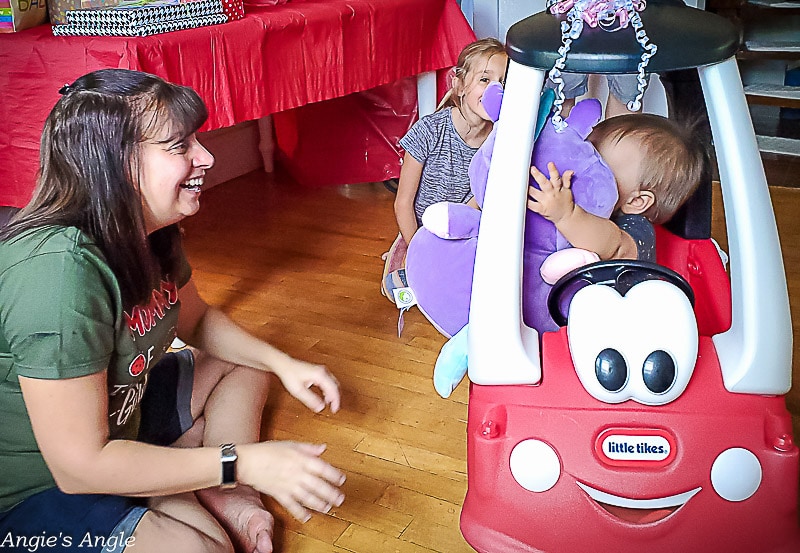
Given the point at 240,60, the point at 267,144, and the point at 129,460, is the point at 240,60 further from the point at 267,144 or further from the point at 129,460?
the point at 267,144

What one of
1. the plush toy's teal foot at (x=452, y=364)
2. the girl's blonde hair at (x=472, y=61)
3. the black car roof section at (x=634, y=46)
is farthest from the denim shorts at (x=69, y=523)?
the girl's blonde hair at (x=472, y=61)

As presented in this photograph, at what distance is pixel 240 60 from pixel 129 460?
847 millimetres

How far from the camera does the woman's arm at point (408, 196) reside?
163 cm

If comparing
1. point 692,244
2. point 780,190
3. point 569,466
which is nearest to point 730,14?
point 780,190

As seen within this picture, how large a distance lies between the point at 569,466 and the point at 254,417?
0.51 m

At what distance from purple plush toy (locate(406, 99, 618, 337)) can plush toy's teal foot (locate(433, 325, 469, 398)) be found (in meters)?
0.08

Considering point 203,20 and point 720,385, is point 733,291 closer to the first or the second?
point 720,385

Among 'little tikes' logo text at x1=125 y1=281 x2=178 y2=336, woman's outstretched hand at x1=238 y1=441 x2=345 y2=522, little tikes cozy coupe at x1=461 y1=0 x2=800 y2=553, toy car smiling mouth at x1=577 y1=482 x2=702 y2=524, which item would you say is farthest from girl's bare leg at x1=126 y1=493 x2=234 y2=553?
toy car smiling mouth at x1=577 y1=482 x2=702 y2=524

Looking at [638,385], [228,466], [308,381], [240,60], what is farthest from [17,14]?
[638,385]

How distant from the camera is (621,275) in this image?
2.89ft

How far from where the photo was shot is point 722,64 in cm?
82

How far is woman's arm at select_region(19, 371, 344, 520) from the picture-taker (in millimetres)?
795

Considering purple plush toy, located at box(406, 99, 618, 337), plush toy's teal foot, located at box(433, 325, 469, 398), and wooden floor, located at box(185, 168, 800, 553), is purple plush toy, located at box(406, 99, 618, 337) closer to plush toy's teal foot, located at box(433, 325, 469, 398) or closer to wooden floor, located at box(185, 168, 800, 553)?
plush toy's teal foot, located at box(433, 325, 469, 398)

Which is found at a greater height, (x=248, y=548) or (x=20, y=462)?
(x=20, y=462)
